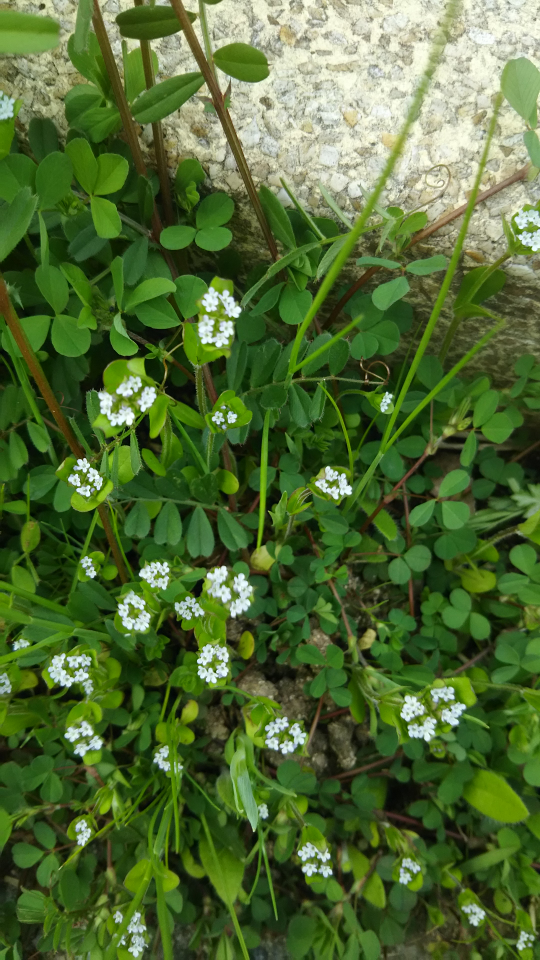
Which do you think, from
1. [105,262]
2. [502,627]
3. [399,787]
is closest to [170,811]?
[399,787]

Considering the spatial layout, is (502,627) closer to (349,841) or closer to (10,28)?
(349,841)

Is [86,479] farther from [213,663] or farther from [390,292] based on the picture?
[390,292]

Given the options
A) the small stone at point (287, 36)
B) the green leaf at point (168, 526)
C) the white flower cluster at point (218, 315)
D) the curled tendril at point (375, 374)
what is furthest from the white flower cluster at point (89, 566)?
the small stone at point (287, 36)

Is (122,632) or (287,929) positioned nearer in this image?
(122,632)

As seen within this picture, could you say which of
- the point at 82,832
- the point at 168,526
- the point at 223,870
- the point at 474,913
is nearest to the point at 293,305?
the point at 168,526

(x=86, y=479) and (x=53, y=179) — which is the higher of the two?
(x=53, y=179)

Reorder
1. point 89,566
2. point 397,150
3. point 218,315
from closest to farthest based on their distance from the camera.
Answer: point 397,150, point 218,315, point 89,566

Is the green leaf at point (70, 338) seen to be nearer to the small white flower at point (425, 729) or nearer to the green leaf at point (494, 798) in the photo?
the small white flower at point (425, 729)

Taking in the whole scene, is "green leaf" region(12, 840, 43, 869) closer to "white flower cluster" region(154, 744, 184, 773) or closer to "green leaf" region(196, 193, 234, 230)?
"white flower cluster" region(154, 744, 184, 773)
